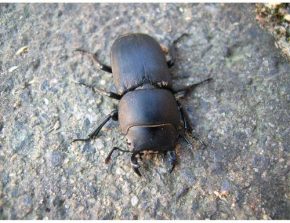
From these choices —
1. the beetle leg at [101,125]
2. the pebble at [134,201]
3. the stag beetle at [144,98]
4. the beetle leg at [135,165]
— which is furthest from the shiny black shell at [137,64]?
the pebble at [134,201]

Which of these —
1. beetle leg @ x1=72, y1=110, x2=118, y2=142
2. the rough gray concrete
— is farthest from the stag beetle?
the rough gray concrete

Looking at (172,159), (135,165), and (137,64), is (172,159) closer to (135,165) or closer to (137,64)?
(135,165)

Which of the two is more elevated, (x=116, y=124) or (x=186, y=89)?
(x=186, y=89)

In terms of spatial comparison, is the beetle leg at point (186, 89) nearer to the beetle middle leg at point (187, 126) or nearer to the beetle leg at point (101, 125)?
the beetle middle leg at point (187, 126)

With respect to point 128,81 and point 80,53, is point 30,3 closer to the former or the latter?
point 80,53

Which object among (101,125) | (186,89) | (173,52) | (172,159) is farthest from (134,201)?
(173,52)

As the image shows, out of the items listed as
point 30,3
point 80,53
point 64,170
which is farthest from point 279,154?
point 30,3

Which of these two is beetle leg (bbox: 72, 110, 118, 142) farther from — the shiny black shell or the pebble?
the pebble
